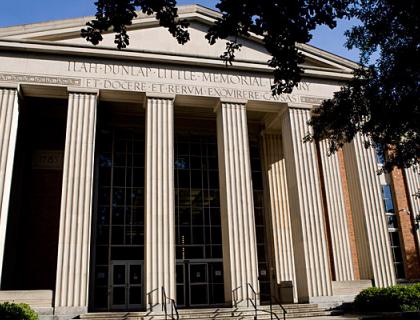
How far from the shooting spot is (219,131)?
20500 mm

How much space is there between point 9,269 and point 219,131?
38.1 ft

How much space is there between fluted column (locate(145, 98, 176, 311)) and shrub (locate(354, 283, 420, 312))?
7619 mm

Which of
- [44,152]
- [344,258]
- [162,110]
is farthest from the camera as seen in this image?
[44,152]

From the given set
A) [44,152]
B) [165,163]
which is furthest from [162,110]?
[44,152]

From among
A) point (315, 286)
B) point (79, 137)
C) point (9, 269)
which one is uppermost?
point (79, 137)

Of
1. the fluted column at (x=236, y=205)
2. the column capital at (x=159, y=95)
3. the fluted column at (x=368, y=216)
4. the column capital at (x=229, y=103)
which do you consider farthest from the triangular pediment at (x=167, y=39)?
the fluted column at (x=368, y=216)

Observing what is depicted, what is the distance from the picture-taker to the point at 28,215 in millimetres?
21797

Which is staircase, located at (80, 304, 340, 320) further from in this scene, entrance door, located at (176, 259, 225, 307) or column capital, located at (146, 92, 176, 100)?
column capital, located at (146, 92, 176, 100)

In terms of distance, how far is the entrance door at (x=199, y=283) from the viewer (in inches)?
847

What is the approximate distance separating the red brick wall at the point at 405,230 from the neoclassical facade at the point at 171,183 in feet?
0.26

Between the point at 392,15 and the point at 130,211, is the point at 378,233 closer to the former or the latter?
the point at 130,211

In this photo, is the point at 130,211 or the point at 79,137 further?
the point at 130,211

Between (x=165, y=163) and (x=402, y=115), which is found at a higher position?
(x=165, y=163)

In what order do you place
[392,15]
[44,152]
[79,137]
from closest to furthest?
[392,15] < [79,137] < [44,152]
